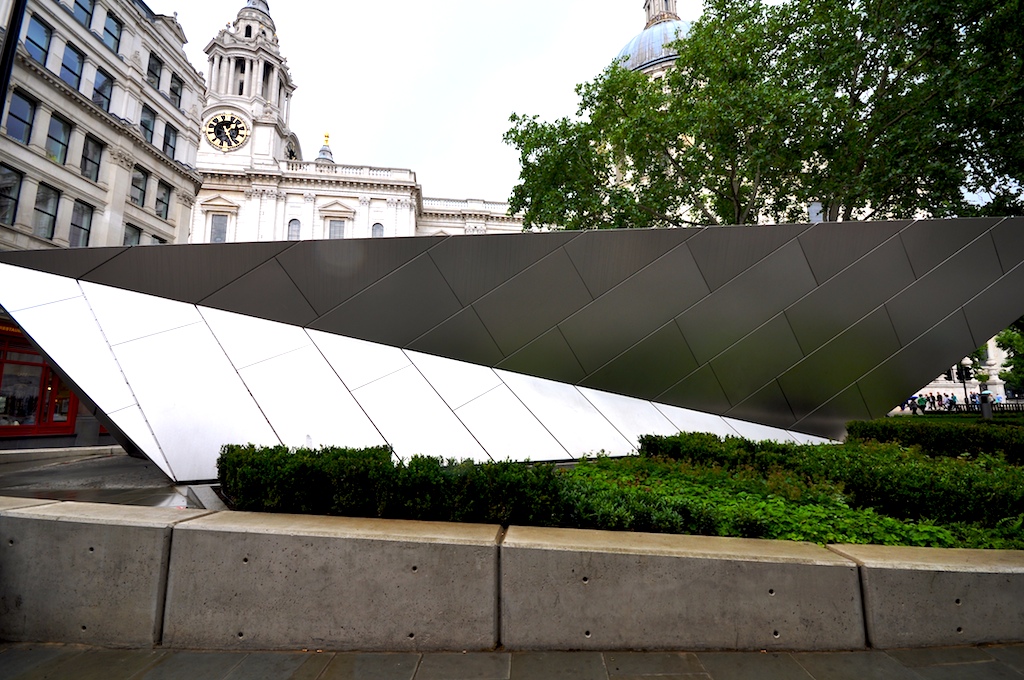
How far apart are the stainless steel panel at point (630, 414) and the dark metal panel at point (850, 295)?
393cm

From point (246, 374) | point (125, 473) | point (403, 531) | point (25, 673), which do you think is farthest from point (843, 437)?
point (125, 473)

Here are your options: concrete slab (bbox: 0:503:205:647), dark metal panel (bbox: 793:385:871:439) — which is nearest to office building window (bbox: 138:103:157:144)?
concrete slab (bbox: 0:503:205:647)

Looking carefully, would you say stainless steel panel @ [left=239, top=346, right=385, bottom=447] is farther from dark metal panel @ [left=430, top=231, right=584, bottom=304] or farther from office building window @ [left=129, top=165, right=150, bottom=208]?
office building window @ [left=129, top=165, right=150, bottom=208]

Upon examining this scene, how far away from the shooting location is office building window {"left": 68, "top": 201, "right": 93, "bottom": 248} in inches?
1054

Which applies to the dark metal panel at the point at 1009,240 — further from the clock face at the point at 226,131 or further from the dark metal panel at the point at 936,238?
the clock face at the point at 226,131

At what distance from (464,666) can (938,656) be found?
3.60 meters

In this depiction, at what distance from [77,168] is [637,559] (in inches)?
1438

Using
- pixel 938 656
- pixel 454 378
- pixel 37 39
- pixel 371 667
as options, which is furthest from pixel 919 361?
pixel 37 39

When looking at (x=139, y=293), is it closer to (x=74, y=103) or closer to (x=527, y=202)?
(x=527, y=202)

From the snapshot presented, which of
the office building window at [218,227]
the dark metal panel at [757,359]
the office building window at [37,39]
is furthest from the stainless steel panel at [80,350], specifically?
the office building window at [218,227]

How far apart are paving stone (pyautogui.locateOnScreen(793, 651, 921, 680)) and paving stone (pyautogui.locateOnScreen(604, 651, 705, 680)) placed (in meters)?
0.83

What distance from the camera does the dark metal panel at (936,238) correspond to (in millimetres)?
11195

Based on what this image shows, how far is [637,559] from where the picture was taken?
378cm

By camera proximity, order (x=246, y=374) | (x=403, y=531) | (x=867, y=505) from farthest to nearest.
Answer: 1. (x=246, y=374)
2. (x=867, y=505)
3. (x=403, y=531)
